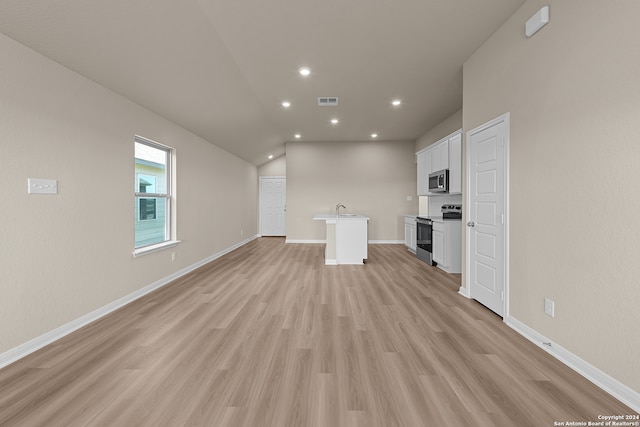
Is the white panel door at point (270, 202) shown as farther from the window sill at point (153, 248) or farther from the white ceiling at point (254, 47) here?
the window sill at point (153, 248)

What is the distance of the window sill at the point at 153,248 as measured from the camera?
11.7 ft

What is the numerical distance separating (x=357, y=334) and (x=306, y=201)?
19.2 ft

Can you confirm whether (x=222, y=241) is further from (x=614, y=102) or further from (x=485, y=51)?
(x=614, y=102)

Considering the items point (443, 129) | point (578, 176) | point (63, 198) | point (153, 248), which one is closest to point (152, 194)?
point (153, 248)

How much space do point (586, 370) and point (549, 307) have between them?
0.46m

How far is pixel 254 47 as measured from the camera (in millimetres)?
3105

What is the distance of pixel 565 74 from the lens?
208cm

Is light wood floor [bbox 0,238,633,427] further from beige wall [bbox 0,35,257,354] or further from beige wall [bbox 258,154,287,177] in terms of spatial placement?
beige wall [bbox 258,154,287,177]

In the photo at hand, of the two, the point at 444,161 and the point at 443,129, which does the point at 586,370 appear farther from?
the point at 443,129

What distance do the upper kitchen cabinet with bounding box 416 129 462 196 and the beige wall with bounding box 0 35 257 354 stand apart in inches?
188

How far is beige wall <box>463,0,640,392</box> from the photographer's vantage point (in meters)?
1.67

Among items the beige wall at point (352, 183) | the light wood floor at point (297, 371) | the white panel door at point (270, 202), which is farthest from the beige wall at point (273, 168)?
the light wood floor at point (297, 371)

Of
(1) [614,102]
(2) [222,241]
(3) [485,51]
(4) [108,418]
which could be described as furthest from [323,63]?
(2) [222,241]

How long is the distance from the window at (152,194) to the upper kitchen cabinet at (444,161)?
482 centimetres
